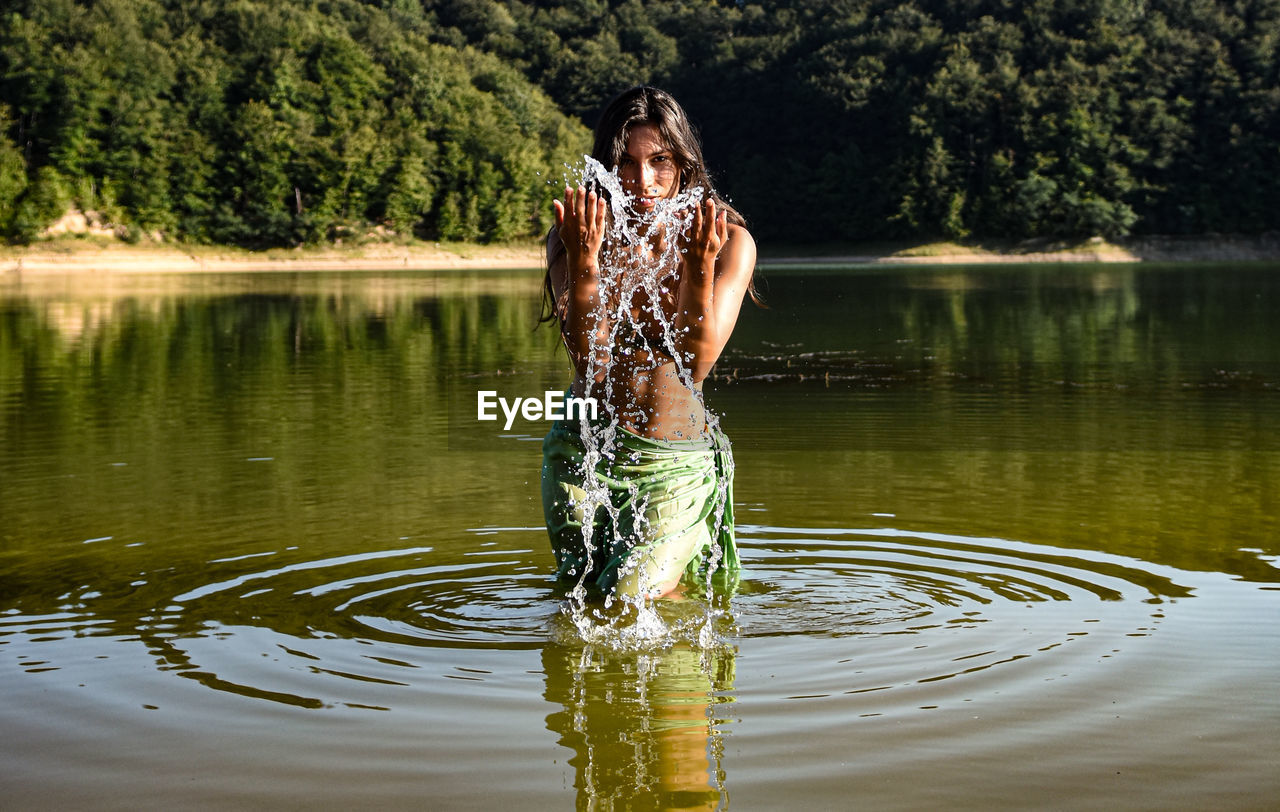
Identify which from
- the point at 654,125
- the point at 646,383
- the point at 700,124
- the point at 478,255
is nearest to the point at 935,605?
the point at 646,383

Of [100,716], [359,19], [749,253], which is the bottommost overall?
[100,716]

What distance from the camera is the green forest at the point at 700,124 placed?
310ft

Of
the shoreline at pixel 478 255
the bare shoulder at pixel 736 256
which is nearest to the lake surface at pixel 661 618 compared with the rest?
the bare shoulder at pixel 736 256

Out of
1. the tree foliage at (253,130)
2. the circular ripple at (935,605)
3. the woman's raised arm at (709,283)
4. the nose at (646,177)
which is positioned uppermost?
the tree foliage at (253,130)

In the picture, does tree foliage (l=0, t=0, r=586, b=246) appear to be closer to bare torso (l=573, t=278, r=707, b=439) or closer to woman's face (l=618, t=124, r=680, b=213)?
bare torso (l=573, t=278, r=707, b=439)

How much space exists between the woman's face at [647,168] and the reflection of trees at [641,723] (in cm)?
173

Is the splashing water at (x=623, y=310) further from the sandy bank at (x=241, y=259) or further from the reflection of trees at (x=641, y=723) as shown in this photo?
the sandy bank at (x=241, y=259)

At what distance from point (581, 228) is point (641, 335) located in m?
0.59

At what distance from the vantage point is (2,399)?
1625 centimetres

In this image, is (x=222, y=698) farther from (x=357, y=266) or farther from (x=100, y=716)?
(x=357, y=266)

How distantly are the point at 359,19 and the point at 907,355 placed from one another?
4654 inches

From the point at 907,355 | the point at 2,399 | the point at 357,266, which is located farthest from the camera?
the point at 357,266

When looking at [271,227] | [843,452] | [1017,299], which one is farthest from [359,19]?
[843,452]

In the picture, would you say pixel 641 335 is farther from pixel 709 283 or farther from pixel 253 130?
pixel 253 130
